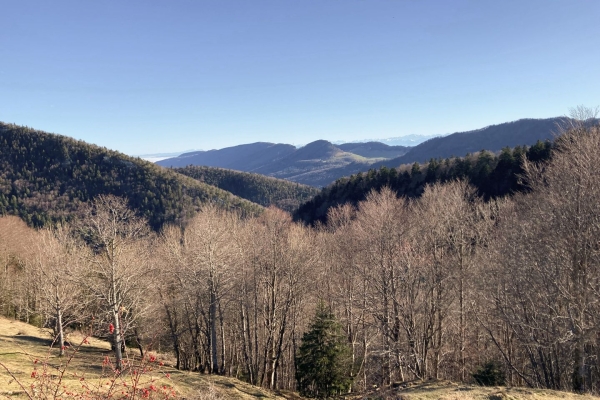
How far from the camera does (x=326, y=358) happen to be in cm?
2159

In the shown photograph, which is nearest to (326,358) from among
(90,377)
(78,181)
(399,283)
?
(399,283)

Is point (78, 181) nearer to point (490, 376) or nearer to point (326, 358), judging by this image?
point (326, 358)

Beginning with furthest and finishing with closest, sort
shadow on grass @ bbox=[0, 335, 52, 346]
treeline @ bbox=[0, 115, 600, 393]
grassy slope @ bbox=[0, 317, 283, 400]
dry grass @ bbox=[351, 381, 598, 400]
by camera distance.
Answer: shadow on grass @ bbox=[0, 335, 52, 346], treeline @ bbox=[0, 115, 600, 393], grassy slope @ bbox=[0, 317, 283, 400], dry grass @ bbox=[351, 381, 598, 400]

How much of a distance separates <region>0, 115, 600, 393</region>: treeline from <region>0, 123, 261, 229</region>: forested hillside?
88567 mm

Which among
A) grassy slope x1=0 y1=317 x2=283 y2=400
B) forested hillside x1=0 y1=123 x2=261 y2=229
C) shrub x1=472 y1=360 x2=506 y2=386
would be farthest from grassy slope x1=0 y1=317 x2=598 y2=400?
forested hillside x1=0 y1=123 x2=261 y2=229

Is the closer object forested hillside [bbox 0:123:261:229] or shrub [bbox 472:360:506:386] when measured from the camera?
shrub [bbox 472:360:506:386]

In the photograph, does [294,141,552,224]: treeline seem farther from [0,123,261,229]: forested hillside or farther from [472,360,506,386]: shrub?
[0,123,261,229]: forested hillside

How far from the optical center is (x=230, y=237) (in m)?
27.9

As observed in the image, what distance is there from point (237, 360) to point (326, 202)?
67852 millimetres

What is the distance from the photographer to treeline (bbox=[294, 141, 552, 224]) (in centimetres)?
5893

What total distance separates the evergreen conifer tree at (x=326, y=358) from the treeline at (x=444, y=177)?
31377 mm

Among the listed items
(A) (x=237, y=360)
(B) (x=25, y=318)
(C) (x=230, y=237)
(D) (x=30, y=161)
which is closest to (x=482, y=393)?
(C) (x=230, y=237)

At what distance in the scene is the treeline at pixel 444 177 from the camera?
58934 millimetres

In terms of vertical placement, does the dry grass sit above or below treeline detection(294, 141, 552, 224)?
below
